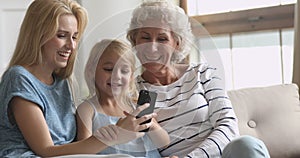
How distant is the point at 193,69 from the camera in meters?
1.66

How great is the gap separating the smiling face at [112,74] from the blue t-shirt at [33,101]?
0.15 metres

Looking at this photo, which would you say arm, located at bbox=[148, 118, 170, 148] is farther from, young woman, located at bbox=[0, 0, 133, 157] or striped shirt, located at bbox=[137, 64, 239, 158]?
young woman, located at bbox=[0, 0, 133, 157]

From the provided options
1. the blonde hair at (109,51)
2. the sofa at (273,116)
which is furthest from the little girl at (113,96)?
the sofa at (273,116)

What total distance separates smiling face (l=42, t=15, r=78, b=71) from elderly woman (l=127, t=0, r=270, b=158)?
0.17 meters

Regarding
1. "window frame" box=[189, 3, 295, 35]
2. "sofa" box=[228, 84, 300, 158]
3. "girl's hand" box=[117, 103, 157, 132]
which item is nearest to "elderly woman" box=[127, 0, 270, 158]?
"girl's hand" box=[117, 103, 157, 132]

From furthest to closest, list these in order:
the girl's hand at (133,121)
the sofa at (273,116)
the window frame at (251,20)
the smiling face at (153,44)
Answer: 1. the window frame at (251,20)
2. the sofa at (273,116)
3. the smiling face at (153,44)
4. the girl's hand at (133,121)

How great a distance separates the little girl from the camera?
1442 millimetres

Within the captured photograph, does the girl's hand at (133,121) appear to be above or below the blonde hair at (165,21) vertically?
below

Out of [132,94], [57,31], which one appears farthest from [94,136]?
[57,31]

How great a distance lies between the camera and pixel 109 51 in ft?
4.72

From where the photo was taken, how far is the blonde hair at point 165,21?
1.50 m

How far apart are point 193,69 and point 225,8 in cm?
138

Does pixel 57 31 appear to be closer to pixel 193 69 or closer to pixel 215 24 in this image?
pixel 193 69

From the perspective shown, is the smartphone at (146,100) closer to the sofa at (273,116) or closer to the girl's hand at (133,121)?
the girl's hand at (133,121)
